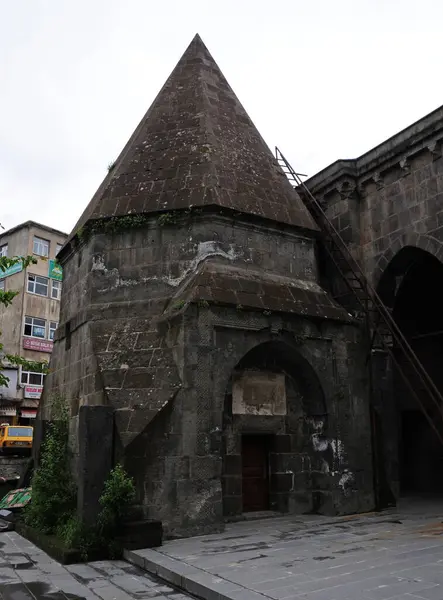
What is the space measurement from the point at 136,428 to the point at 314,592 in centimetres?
402

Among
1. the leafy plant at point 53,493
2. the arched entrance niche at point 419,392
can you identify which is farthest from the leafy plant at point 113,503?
the arched entrance niche at point 419,392

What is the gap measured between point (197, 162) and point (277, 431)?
572cm

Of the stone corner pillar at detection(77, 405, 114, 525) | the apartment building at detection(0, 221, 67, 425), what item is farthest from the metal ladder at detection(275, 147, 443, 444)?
the apartment building at detection(0, 221, 67, 425)

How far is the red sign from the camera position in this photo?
33.6m

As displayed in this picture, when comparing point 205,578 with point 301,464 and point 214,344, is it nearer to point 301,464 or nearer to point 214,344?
point 214,344

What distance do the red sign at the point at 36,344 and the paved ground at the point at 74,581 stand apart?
2646 centimetres

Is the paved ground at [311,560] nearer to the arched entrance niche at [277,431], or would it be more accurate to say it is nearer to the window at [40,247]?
the arched entrance niche at [277,431]

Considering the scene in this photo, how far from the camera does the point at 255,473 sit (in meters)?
10.7

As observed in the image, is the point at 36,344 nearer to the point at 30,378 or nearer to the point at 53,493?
the point at 30,378

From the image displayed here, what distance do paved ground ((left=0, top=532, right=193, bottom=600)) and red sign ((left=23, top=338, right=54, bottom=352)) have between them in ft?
86.8

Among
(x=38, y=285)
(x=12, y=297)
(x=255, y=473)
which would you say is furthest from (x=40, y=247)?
(x=255, y=473)

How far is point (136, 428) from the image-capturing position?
8859 millimetres

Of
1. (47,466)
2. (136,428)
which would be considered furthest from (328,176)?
(47,466)

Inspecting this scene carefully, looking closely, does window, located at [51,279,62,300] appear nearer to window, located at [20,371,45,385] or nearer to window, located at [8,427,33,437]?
window, located at [20,371,45,385]
